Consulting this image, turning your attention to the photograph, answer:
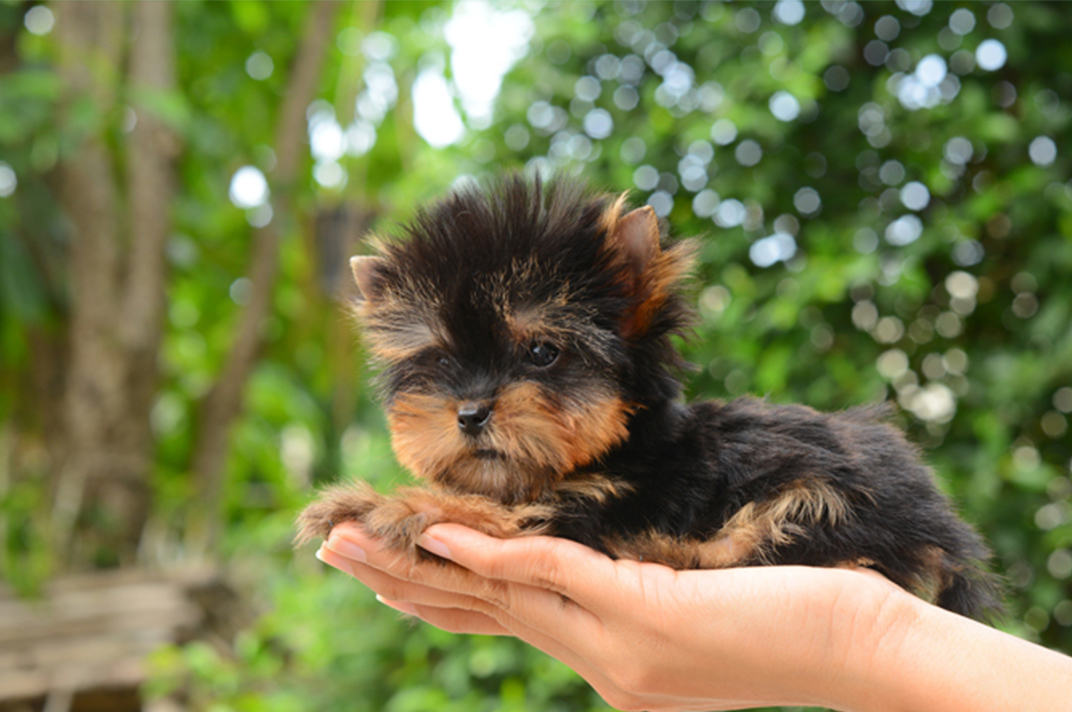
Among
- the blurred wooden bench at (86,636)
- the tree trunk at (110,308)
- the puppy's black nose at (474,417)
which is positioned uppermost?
the puppy's black nose at (474,417)

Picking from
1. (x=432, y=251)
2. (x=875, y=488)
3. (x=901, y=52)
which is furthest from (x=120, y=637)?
(x=901, y=52)

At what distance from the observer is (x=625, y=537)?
207cm

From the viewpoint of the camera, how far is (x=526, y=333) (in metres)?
2.03

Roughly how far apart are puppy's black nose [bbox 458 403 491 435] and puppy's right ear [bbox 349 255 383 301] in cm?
56

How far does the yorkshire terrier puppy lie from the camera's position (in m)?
1.98

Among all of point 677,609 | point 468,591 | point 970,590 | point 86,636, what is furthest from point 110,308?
point 970,590

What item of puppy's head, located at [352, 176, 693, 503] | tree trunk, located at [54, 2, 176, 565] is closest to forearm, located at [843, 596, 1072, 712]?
puppy's head, located at [352, 176, 693, 503]

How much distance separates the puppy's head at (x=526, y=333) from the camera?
1.96 meters

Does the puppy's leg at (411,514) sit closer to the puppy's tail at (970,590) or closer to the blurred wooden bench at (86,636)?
the puppy's tail at (970,590)

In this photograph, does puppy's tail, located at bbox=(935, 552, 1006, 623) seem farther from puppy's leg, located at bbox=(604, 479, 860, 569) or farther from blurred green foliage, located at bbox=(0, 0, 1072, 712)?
blurred green foliage, located at bbox=(0, 0, 1072, 712)

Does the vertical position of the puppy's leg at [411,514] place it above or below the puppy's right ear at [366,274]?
below

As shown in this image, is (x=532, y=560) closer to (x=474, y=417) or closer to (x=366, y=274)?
(x=474, y=417)

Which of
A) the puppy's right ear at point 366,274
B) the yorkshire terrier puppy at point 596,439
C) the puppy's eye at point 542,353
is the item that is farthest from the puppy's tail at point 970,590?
the puppy's right ear at point 366,274

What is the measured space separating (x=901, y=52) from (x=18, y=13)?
6667mm
